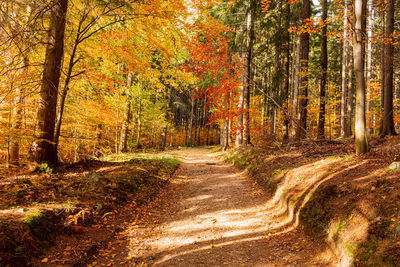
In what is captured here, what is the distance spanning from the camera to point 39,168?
20.8ft

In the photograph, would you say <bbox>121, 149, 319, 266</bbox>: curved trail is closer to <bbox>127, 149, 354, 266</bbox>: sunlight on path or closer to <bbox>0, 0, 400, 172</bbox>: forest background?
<bbox>127, 149, 354, 266</bbox>: sunlight on path

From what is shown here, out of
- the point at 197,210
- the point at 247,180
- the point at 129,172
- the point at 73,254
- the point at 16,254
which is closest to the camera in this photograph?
the point at 16,254

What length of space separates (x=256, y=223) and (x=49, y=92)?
272 inches

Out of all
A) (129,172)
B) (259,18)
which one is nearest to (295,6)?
(259,18)

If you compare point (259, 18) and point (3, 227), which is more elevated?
point (259, 18)

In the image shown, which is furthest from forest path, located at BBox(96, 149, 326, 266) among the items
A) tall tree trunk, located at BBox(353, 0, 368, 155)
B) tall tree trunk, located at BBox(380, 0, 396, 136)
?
tall tree trunk, located at BBox(380, 0, 396, 136)

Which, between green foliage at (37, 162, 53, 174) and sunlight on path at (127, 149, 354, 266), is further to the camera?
green foliage at (37, 162, 53, 174)

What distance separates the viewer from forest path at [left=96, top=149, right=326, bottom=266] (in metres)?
3.65

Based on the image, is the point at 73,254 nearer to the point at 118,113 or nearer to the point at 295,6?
the point at 118,113

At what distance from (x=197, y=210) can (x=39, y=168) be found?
4.94m

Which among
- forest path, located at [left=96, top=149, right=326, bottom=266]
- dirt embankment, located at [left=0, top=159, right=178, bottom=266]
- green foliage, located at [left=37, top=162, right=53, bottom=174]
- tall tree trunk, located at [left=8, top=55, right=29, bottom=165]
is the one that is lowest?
forest path, located at [left=96, top=149, right=326, bottom=266]

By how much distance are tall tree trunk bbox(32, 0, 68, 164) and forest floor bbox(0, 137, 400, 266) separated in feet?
4.78

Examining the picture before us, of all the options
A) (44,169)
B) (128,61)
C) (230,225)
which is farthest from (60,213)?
(128,61)

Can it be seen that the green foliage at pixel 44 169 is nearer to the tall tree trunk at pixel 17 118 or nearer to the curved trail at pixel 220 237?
the tall tree trunk at pixel 17 118
